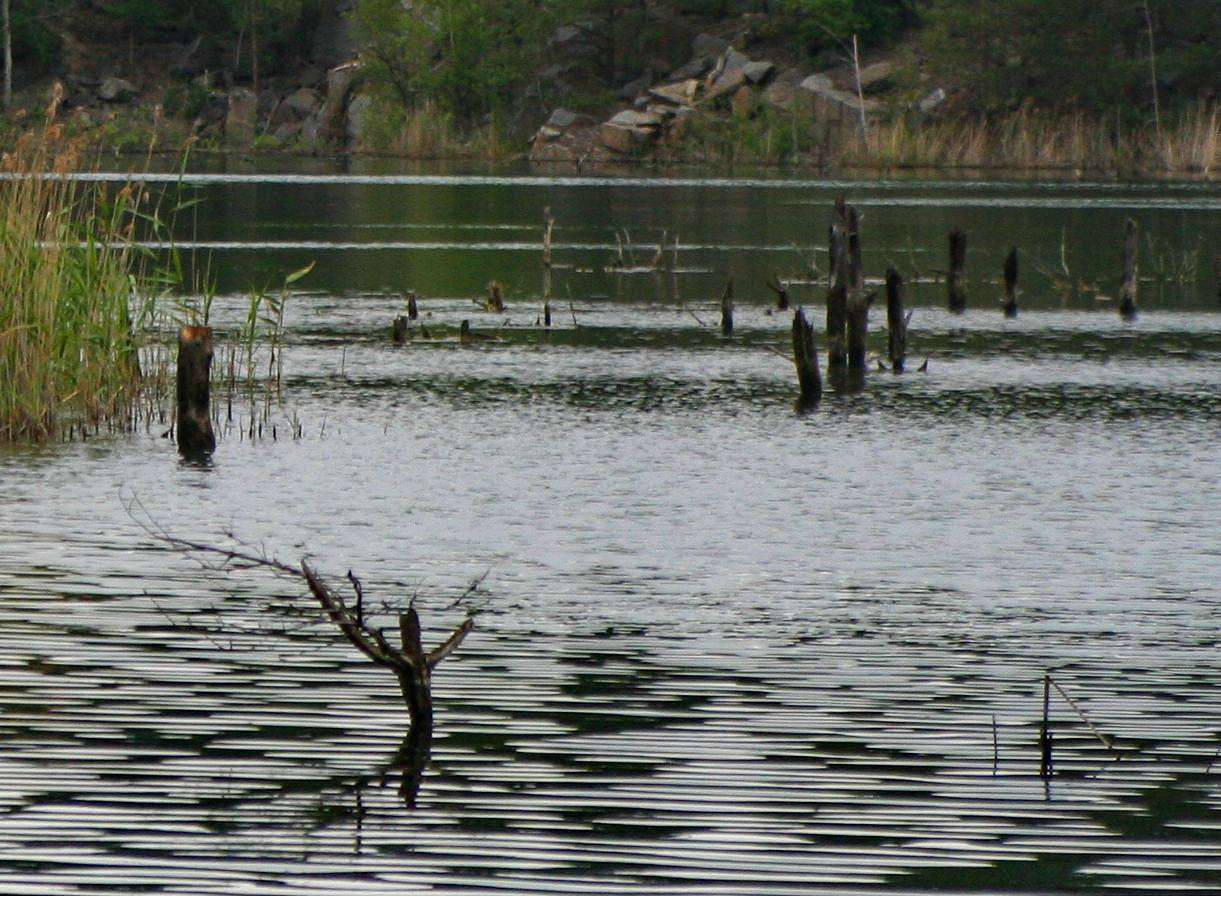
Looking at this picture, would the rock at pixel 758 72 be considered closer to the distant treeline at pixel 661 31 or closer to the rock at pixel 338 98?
the distant treeline at pixel 661 31

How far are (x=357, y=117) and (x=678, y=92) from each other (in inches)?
696

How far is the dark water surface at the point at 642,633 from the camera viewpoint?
392 inches

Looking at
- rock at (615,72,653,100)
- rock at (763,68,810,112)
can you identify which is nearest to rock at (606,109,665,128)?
rock at (763,68,810,112)

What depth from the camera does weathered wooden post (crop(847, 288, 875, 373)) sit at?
1197 inches

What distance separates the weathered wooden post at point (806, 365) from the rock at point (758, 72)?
75234 millimetres

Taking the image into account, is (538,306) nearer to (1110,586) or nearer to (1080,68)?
(1110,586)

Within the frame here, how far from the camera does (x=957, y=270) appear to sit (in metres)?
39.5

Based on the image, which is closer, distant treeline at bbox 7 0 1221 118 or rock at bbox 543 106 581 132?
distant treeline at bbox 7 0 1221 118

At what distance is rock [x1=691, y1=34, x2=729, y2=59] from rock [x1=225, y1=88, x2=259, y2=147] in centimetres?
2198

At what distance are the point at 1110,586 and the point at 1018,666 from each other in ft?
9.87

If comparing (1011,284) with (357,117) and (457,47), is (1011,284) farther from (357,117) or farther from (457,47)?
(357,117)

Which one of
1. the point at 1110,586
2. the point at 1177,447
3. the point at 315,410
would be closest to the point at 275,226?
the point at 315,410

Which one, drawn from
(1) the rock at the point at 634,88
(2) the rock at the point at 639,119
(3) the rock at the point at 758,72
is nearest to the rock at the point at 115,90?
(1) the rock at the point at 634,88

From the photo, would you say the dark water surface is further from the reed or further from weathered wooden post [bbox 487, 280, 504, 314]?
weathered wooden post [bbox 487, 280, 504, 314]
